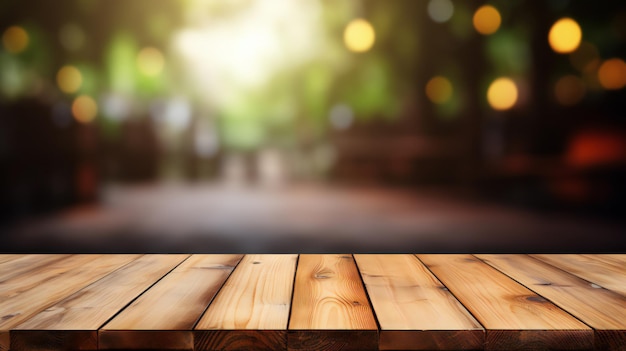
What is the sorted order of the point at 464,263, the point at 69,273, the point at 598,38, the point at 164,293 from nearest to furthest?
the point at 164,293 < the point at 69,273 < the point at 464,263 < the point at 598,38

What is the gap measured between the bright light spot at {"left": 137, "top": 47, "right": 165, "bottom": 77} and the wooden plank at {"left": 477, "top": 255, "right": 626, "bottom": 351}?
3.97ft

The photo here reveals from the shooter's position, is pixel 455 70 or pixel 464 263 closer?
pixel 464 263

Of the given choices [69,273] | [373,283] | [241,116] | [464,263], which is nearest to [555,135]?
[464,263]

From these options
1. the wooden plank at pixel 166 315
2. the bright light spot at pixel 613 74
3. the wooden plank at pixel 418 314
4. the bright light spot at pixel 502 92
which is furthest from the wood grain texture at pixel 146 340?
the bright light spot at pixel 613 74

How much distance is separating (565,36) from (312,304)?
1280mm

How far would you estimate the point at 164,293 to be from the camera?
3.55 ft

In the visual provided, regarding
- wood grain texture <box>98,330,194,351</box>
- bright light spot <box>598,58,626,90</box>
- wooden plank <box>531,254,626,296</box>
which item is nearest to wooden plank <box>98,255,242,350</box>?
wood grain texture <box>98,330,194,351</box>

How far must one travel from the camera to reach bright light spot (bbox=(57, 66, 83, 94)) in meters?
A: 1.67

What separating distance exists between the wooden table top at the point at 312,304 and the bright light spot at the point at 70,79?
1.88 feet

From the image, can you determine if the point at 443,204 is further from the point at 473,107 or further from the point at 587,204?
the point at 587,204

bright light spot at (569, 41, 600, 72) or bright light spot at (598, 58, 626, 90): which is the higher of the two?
bright light spot at (569, 41, 600, 72)

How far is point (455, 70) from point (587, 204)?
62cm

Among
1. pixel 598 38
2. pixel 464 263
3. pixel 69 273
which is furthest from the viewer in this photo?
pixel 598 38

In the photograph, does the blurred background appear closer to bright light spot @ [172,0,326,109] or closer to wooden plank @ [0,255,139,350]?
bright light spot @ [172,0,326,109]
